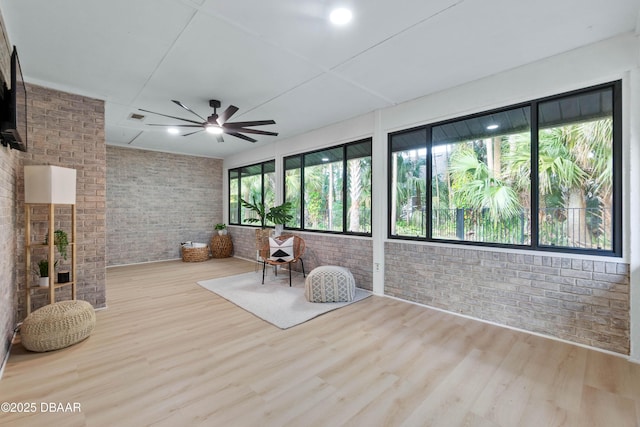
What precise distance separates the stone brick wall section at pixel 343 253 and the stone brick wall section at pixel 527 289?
56 centimetres

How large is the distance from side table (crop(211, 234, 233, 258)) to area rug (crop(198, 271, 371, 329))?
2270mm

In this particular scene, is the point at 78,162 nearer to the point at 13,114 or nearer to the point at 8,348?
the point at 13,114

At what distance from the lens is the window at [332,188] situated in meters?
4.72

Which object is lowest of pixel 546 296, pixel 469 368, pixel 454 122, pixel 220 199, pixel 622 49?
pixel 469 368

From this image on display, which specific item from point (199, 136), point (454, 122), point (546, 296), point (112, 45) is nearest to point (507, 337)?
point (546, 296)

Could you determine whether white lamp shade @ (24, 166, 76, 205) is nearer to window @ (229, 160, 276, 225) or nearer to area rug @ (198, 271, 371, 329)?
area rug @ (198, 271, 371, 329)

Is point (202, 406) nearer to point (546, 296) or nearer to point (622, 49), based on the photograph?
point (546, 296)

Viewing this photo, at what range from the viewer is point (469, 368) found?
2.34 meters

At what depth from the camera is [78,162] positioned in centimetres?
350

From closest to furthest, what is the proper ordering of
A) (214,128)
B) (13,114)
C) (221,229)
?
(13,114)
(214,128)
(221,229)

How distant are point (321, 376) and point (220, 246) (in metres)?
5.84

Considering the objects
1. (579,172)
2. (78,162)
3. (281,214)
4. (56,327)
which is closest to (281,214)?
(281,214)

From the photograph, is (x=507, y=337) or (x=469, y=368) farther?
(x=507, y=337)

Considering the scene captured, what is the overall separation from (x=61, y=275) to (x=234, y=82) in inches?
118
